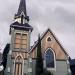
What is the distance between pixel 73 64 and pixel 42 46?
24.7 feet

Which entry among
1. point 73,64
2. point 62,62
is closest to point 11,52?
point 62,62

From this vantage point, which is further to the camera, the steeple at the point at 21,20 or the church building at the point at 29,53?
the steeple at the point at 21,20

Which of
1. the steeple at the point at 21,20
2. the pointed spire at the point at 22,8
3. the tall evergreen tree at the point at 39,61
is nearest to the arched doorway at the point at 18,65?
the tall evergreen tree at the point at 39,61

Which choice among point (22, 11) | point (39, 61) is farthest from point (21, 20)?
point (39, 61)

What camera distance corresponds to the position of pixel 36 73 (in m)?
34.7

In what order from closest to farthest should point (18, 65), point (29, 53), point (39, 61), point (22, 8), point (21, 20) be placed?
1. point (39, 61)
2. point (18, 65)
3. point (29, 53)
4. point (21, 20)
5. point (22, 8)

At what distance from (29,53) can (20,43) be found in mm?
2379

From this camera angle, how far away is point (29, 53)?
36.4 m

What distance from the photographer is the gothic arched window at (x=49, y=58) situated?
36744 mm

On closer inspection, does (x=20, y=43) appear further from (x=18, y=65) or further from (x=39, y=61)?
(x=39, y=61)

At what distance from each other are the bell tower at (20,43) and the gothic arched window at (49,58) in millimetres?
3420

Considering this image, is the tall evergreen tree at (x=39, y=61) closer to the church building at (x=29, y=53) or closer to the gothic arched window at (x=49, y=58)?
the church building at (x=29, y=53)

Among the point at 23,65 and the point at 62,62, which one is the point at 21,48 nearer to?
the point at 23,65

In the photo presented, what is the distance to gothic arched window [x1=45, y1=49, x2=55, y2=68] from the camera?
1447 inches
